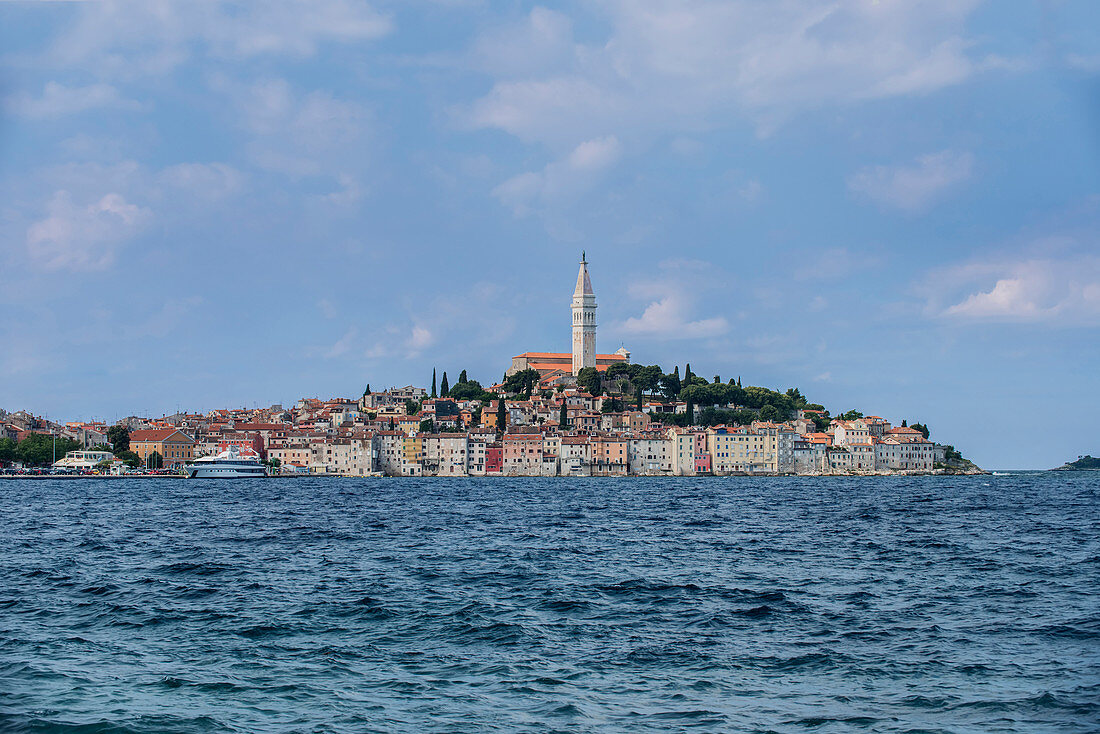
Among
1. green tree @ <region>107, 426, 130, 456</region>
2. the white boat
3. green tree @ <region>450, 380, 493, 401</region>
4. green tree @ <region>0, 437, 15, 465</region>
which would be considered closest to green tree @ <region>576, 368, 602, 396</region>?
green tree @ <region>450, 380, 493, 401</region>

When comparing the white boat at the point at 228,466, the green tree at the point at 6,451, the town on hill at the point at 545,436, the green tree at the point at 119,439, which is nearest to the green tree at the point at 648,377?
the town on hill at the point at 545,436

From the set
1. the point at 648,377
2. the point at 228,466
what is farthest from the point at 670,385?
the point at 228,466

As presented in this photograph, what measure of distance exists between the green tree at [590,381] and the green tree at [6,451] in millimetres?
61738

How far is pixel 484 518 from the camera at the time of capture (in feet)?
115

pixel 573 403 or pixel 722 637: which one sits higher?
pixel 573 403

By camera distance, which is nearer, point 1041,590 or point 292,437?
point 1041,590

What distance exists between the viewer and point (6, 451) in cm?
9025

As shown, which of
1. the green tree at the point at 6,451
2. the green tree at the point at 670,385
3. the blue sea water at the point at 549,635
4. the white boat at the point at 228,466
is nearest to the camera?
the blue sea water at the point at 549,635

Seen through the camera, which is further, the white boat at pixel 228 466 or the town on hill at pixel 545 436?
the town on hill at pixel 545 436

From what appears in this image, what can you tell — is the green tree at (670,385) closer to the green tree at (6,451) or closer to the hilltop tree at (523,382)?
the hilltop tree at (523,382)

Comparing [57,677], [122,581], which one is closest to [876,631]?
[57,677]

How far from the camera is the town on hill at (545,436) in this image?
325ft

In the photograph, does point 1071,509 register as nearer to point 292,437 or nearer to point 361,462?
point 361,462

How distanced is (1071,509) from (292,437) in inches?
3095
